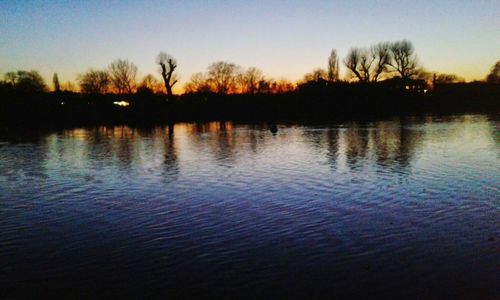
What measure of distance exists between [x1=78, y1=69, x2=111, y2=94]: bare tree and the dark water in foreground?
386 feet

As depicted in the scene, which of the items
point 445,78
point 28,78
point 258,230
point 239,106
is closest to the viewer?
point 258,230

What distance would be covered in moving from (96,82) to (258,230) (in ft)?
438

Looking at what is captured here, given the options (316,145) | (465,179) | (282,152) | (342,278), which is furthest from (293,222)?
(316,145)

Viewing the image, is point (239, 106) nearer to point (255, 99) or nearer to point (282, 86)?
point (255, 99)

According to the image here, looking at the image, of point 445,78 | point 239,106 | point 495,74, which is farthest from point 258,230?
point 445,78

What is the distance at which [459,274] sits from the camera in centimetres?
780

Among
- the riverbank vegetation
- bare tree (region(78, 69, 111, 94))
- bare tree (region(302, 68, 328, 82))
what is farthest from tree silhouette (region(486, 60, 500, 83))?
bare tree (region(78, 69, 111, 94))

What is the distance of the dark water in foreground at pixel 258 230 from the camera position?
25.2 ft

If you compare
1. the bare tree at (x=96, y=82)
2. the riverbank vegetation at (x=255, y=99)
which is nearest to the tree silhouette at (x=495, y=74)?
the riverbank vegetation at (x=255, y=99)

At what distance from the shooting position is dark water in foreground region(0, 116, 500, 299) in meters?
7.68

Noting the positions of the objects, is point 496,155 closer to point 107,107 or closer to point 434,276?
point 434,276

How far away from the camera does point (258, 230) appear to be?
1088cm

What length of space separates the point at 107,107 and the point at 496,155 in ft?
267

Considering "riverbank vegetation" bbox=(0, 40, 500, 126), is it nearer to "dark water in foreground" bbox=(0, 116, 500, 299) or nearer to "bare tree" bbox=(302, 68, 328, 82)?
"bare tree" bbox=(302, 68, 328, 82)
